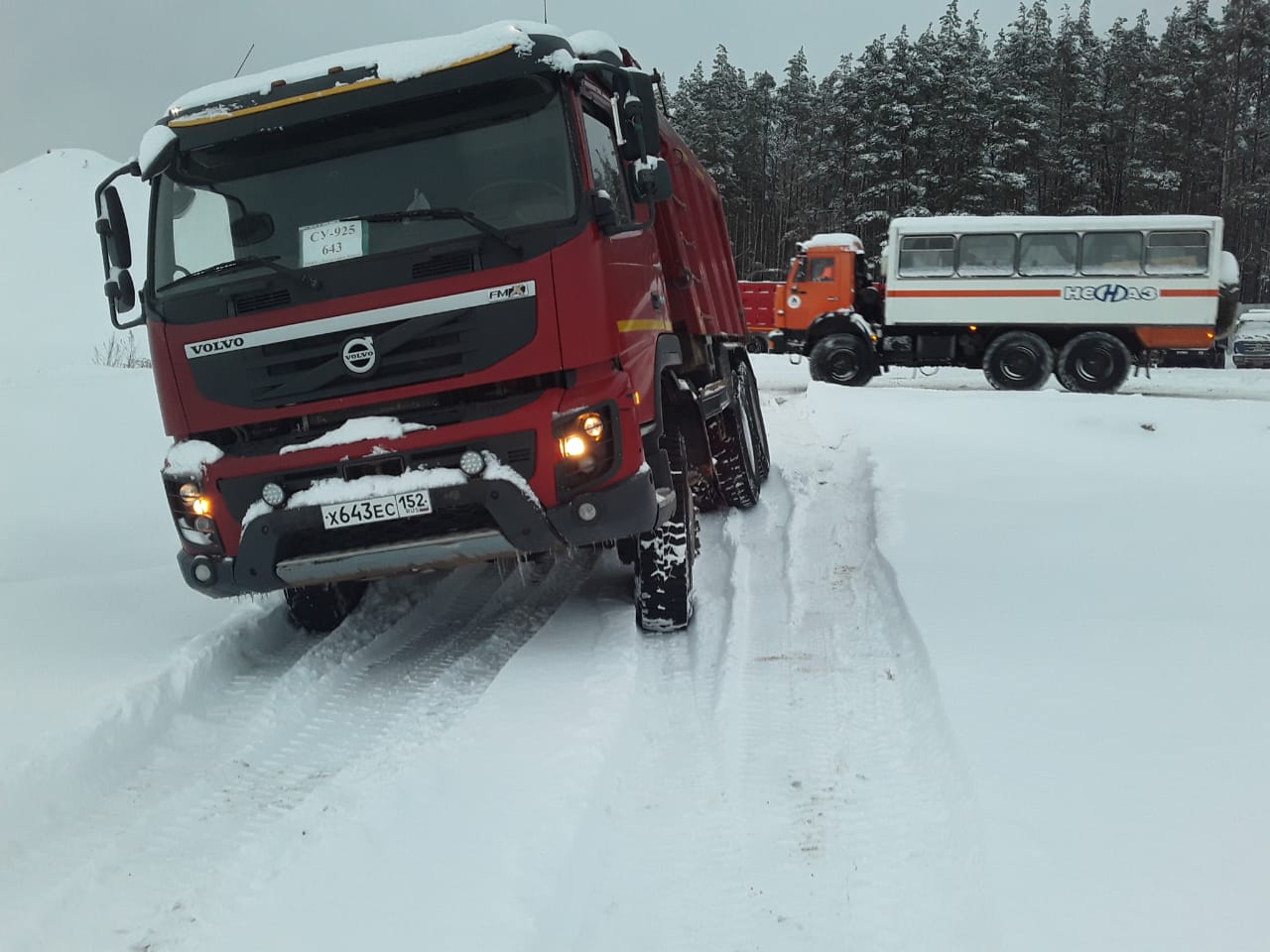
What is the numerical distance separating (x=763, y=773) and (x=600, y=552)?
3.19 metres

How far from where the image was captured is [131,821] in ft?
10.1

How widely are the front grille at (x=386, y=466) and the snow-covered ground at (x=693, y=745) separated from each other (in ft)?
2.70

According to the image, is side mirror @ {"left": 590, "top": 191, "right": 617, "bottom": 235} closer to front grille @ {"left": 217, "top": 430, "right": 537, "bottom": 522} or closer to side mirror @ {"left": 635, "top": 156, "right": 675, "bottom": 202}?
side mirror @ {"left": 635, "top": 156, "right": 675, "bottom": 202}

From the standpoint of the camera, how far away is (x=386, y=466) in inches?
157

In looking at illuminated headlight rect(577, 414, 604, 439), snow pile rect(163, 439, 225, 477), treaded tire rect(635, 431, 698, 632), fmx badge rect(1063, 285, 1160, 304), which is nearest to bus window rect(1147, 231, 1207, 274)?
fmx badge rect(1063, 285, 1160, 304)

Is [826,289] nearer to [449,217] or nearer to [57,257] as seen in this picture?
[449,217]

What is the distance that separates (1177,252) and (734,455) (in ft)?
48.3

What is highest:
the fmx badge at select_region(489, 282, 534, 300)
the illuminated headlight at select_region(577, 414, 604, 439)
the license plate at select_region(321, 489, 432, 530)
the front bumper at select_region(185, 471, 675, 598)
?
the fmx badge at select_region(489, 282, 534, 300)

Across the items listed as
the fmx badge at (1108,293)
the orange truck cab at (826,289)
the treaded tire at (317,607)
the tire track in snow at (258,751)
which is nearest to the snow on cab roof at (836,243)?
the orange truck cab at (826,289)

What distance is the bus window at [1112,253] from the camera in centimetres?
1752

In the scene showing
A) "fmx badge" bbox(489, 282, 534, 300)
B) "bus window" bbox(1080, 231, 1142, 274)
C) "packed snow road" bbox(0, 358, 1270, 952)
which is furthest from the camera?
"bus window" bbox(1080, 231, 1142, 274)

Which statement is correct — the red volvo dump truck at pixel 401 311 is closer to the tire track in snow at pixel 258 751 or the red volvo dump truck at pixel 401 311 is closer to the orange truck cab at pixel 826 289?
the tire track in snow at pixel 258 751

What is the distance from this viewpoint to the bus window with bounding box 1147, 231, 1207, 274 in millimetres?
17328

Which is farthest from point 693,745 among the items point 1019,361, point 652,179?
point 1019,361
